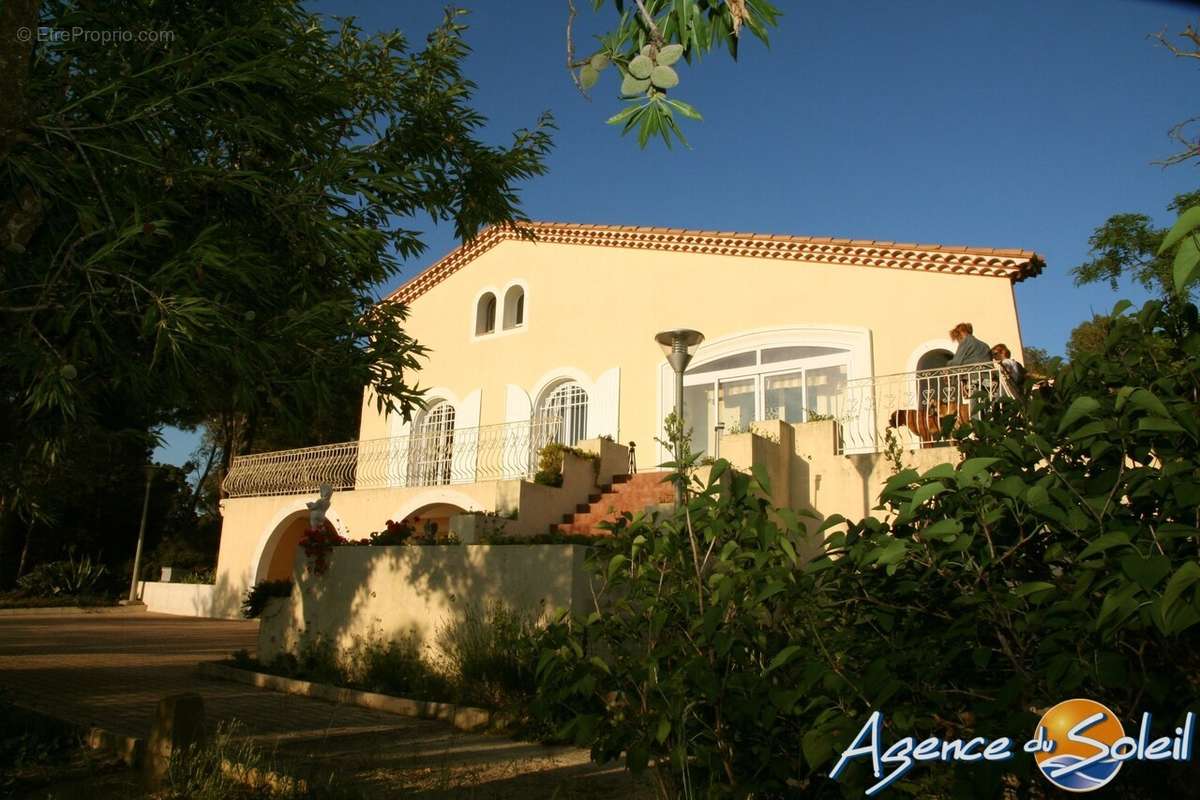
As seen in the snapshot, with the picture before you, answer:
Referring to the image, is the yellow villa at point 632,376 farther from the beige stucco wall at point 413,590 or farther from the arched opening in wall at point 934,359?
the beige stucco wall at point 413,590

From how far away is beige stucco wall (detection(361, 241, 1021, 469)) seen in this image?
1245 centimetres

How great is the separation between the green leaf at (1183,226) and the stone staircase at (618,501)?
29.9ft

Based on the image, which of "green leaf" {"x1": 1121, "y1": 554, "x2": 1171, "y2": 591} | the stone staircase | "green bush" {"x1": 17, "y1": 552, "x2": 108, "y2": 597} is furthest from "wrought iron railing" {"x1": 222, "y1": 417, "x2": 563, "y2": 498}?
"green leaf" {"x1": 1121, "y1": 554, "x2": 1171, "y2": 591}

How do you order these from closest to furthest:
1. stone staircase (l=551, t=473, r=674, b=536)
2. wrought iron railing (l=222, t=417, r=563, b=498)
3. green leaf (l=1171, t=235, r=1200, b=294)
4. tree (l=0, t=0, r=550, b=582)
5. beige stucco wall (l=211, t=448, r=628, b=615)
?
green leaf (l=1171, t=235, r=1200, b=294)
tree (l=0, t=0, r=550, b=582)
stone staircase (l=551, t=473, r=674, b=536)
beige stucco wall (l=211, t=448, r=628, b=615)
wrought iron railing (l=222, t=417, r=563, b=498)

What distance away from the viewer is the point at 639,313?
50.8 ft

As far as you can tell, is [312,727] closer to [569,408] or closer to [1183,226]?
[1183,226]

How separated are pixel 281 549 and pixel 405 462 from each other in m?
5.52

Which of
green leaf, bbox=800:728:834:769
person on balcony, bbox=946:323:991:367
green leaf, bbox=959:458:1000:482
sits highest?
person on balcony, bbox=946:323:991:367

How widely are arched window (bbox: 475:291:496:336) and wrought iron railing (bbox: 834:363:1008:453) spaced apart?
28.6 feet

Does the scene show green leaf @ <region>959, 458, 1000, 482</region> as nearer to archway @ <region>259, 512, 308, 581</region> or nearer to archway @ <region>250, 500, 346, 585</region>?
archway @ <region>250, 500, 346, 585</region>

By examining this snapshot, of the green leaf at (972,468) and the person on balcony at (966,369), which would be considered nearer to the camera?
the green leaf at (972,468)

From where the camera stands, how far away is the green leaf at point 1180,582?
1.54m

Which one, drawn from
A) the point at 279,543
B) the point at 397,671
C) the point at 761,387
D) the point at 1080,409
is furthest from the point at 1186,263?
the point at 279,543

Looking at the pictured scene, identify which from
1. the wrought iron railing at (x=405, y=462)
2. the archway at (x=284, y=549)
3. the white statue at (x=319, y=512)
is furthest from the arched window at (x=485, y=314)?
the white statue at (x=319, y=512)
